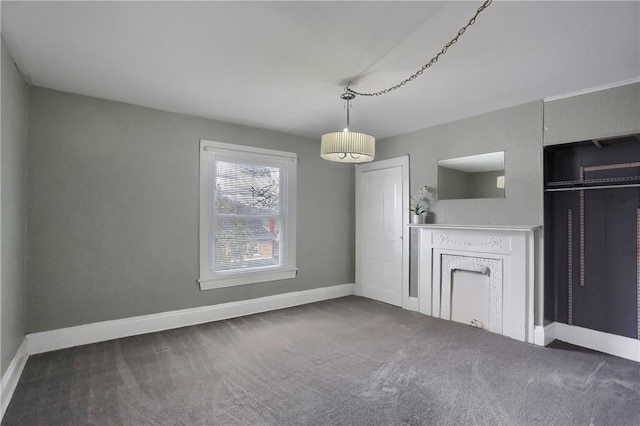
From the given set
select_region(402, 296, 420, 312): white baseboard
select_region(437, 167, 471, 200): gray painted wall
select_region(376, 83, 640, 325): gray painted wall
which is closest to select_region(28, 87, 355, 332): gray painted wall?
select_region(402, 296, 420, 312): white baseboard

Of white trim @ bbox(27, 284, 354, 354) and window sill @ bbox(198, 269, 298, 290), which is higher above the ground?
window sill @ bbox(198, 269, 298, 290)

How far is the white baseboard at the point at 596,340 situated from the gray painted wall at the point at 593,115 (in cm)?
193

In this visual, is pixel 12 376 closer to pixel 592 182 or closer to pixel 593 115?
pixel 592 182

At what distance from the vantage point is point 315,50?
2.39 m

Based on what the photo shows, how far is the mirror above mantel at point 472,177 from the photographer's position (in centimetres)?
376

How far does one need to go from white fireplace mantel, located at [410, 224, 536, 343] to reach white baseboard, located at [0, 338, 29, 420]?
4157 millimetres

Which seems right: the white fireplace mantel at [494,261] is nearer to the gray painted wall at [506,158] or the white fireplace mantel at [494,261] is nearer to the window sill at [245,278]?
the gray painted wall at [506,158]

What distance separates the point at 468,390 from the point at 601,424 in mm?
762

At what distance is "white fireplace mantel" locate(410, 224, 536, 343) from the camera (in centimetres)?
340

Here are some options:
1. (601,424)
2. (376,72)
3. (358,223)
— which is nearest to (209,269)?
(358,223)

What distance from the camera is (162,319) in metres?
3.63

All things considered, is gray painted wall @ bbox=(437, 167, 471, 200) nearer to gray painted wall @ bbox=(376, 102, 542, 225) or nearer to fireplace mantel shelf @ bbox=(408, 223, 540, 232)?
gray painted wall @ bbox=(376, 102, 542, 225)

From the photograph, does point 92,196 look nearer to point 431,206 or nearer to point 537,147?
point 431,206

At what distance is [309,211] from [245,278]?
1.39 metres
